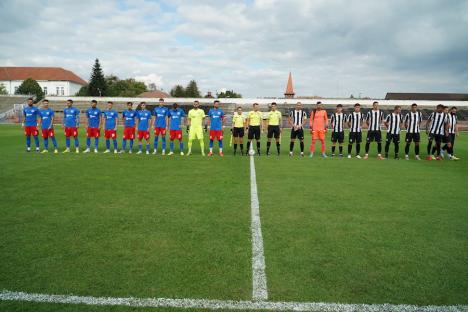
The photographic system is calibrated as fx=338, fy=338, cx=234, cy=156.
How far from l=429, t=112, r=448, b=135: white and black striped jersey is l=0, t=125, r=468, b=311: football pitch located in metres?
5.31

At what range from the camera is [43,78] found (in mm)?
96688

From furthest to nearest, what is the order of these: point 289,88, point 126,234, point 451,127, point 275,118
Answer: point 289,88 < point 275,118 < point 451,127 < point 126,234

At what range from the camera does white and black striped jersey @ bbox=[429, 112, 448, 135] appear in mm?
12539

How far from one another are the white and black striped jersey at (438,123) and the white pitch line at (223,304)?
11.4 m

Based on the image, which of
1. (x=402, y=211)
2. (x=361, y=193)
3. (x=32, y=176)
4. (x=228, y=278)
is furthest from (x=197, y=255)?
(x=32, y=176)

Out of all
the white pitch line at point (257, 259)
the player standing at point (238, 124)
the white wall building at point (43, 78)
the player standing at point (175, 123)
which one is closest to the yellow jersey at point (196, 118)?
the player standing at point (175, 123)

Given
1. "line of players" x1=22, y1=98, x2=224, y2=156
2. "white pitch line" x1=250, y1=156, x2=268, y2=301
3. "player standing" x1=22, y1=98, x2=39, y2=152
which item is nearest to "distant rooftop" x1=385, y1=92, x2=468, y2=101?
"line of players" x1=22, y1=98, x2=224, y2=156

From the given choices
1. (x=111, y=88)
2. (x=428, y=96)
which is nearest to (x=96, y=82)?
(x=111, y=88)

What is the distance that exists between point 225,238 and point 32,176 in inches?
240

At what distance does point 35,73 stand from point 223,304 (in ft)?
372

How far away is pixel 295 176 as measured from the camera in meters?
8.78

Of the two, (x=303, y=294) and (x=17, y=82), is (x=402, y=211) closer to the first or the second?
(x=303, y=294)

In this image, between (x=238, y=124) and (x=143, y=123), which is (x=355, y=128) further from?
(x=143, y=123)

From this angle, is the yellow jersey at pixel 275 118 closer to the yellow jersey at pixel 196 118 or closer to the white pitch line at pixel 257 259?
the yellow jersey at pixel 196 118
